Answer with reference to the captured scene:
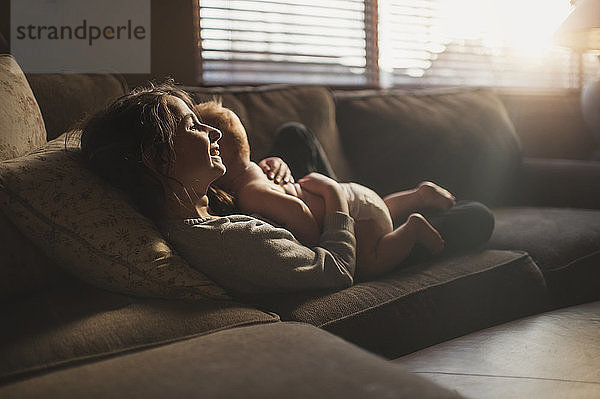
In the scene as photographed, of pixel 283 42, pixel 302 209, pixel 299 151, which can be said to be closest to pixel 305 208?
pixel 302 209

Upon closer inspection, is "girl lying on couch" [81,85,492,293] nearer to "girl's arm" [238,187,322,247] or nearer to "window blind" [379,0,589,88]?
"girl's arm" [238,187,322,247]

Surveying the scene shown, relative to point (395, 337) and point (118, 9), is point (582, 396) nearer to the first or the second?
point (395, 337)

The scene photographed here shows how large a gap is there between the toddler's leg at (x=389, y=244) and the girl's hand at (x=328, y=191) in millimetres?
102

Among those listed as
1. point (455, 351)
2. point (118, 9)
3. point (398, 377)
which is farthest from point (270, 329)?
point (118, 9)

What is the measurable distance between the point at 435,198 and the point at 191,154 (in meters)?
0.84

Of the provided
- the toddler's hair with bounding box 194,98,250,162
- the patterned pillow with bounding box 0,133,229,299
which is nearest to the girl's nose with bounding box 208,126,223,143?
the toddler's hair with bounding box 194,98,250,162

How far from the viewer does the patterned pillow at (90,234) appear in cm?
121

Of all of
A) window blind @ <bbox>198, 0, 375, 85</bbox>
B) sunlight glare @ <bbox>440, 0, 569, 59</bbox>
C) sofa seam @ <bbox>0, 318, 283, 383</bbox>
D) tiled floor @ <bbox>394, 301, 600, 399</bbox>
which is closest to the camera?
sofa seam @ <bbox>0, 318, 283, 383</bbox>

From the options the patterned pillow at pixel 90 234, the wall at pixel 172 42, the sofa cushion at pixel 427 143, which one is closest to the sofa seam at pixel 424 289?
the patterned pillow at pixel 90 234

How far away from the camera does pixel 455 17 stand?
3.69 meters

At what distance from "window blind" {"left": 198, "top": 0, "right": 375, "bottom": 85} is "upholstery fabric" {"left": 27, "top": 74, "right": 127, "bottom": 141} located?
926 mm

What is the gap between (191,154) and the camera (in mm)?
1374

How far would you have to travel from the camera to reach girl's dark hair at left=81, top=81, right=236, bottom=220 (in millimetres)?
1321

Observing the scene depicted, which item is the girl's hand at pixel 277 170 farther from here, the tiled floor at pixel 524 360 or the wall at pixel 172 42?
the wall at pixel 172 42
